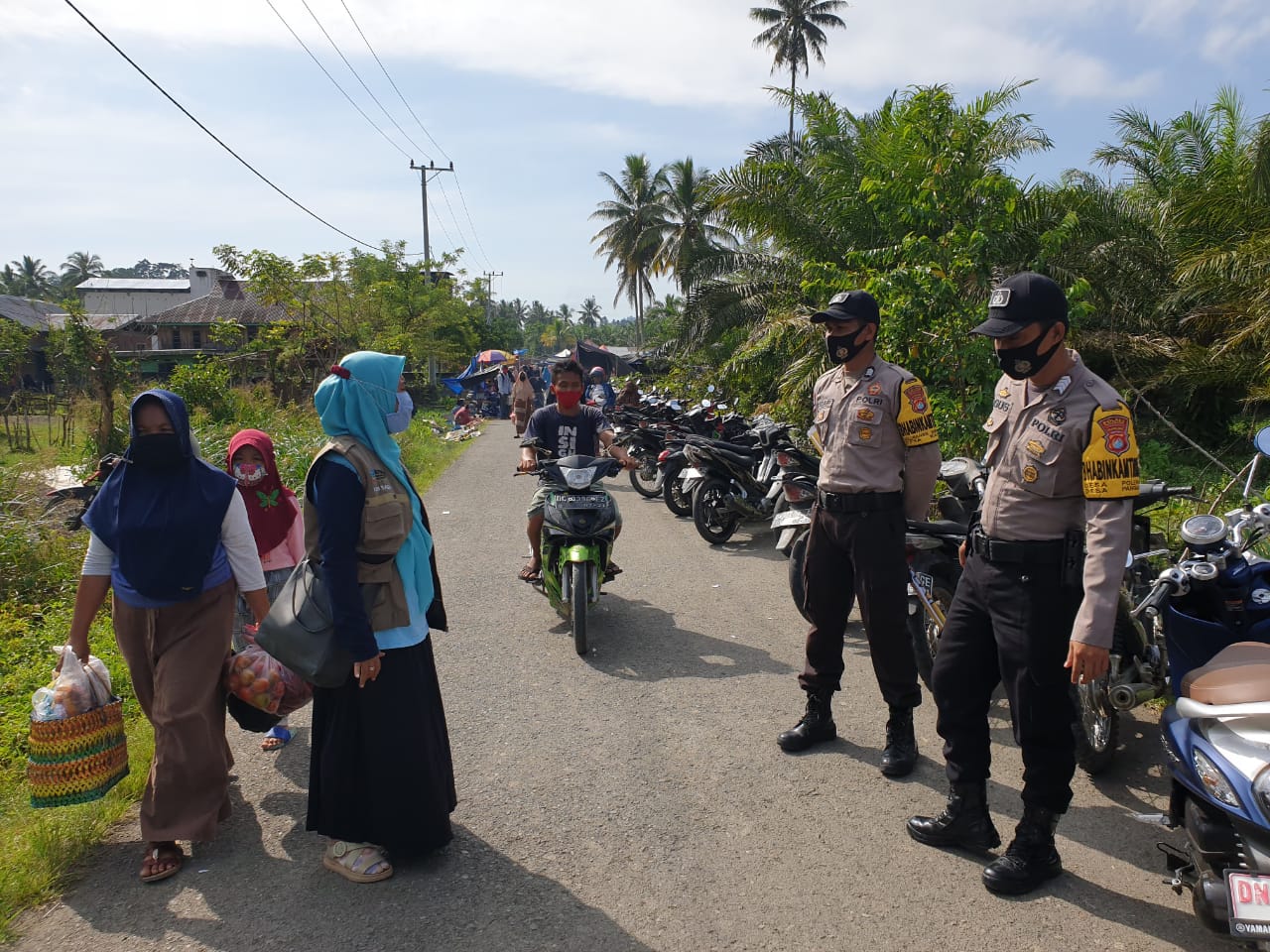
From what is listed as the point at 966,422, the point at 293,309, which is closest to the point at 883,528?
the point at 966,422

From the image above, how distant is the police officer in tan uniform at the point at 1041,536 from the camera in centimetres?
277

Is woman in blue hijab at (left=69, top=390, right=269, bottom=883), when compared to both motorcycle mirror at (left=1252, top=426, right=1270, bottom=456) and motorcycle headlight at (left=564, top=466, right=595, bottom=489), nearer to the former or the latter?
motorcycle headlight at (left=564, top=466, right=595, bottom=489)

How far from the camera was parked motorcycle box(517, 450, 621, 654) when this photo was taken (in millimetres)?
5723

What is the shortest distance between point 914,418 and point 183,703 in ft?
10.2

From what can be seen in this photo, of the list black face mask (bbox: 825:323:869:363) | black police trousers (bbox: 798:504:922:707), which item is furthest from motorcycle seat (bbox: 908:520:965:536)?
black face mask (bbox: 825:323:869:363)

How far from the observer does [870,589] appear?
3832 millimetres

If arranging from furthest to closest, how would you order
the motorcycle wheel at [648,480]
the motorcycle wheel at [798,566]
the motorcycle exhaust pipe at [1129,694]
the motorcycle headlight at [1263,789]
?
the motorcycle wheel at [648,480] → the motorcycle wheel at [798,566] → the motorcycle exhaust pipe at [1129,694] → the motorcycle headlight at [1263,789]

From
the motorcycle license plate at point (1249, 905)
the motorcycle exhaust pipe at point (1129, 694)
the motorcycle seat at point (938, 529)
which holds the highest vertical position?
the motorcycle seat at point (938, 529)

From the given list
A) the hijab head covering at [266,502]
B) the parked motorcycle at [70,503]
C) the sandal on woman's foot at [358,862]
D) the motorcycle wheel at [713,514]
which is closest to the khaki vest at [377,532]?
the sandal on woman's foot at [358,862]

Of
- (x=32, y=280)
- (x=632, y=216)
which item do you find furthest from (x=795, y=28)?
(x=32, y=280)

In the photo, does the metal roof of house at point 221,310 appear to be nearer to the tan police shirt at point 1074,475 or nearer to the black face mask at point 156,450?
the black face mask at point 156,450

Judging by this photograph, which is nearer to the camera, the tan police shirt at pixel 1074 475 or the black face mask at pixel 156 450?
the tan police shirt at pixel 1074 475

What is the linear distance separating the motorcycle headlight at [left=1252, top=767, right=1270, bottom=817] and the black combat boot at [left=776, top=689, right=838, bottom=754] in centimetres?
194

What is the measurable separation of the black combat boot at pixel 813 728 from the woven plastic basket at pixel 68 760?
9.17 feet
